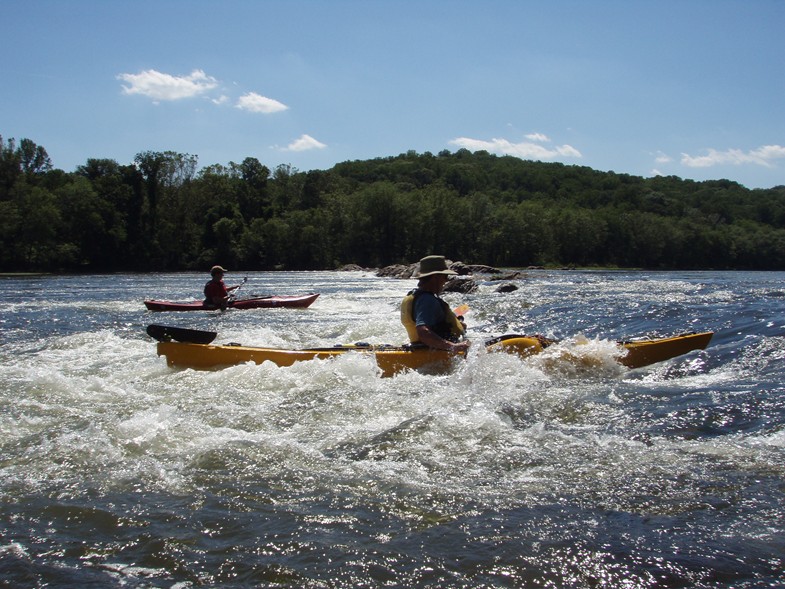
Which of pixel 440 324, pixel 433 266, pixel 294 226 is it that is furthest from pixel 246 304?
pixel 294 226

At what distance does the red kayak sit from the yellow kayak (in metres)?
8.88

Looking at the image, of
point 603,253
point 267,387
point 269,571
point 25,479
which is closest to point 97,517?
point 25,479

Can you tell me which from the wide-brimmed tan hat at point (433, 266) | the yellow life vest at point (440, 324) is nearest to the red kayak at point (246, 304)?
the yellow life vest at point (440, 324)

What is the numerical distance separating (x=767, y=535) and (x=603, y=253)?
7897 cm

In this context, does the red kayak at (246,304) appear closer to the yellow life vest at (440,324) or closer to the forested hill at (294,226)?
the yellow life vest at (440,324)

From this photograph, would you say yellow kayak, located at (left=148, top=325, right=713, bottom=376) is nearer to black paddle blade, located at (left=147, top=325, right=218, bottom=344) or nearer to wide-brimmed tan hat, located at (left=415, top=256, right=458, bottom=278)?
black paddle blade, located at (left=147, top=325, right=218, bottom=344)

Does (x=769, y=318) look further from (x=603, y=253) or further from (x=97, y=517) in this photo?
(x=603, y=253)

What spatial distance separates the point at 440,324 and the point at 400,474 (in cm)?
339

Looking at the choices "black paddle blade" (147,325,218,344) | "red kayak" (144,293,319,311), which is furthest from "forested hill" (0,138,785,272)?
"black paddle blade" (147,325,218,344)

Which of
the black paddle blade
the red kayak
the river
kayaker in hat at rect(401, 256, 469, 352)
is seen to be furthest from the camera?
the red kayak

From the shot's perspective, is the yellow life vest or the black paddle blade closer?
the yellow life vest

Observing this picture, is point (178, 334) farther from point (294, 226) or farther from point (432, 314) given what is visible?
point (294, 226)

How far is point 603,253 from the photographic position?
Result: 7794 centimetres

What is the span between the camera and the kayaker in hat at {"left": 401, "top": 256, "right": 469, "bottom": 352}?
689 centimetres
